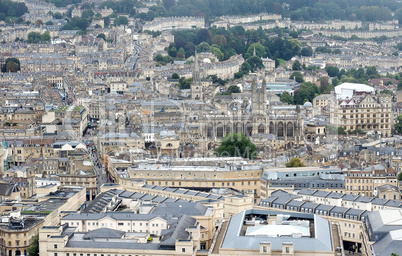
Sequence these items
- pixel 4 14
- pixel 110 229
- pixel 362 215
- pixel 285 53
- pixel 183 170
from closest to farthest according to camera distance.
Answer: pixel 110 229
pixel 362 215
pixel 183 170
pixel 285 53
pixel 4 14

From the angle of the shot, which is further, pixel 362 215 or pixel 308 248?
pixel 362 215

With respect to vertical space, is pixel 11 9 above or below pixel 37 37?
above

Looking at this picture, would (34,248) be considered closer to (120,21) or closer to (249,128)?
(249,128)

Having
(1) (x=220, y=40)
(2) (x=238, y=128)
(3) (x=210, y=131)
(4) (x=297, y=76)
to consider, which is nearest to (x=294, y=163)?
(3) (x=210, y=131)

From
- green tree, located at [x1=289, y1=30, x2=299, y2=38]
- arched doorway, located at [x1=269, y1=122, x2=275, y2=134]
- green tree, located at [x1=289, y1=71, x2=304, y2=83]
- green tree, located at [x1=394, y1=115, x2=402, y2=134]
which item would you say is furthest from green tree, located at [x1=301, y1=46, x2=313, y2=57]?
arched doorway, located at [x1=269, y1=122, x2=275, y2=134]

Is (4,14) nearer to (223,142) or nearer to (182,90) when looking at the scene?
(182,90)

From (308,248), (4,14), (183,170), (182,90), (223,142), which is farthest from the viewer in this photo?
(4,14)

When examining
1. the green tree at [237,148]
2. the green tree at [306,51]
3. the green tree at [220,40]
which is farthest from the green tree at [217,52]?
the green tree at [237,148]

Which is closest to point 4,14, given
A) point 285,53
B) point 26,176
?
point 285,53

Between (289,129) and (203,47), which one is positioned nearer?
(289,129)
